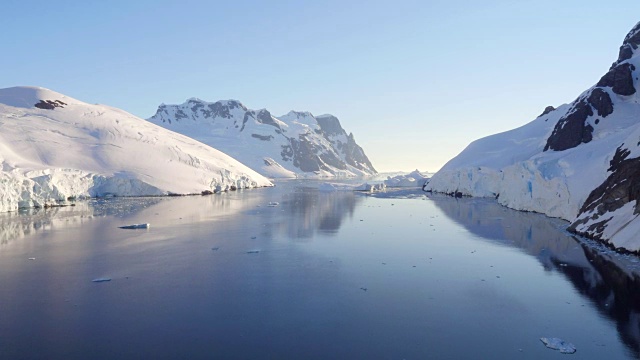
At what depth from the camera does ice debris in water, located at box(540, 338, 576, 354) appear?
9493mm

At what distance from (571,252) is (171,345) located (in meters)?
17.5

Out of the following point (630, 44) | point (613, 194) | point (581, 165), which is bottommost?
point (613, 194)

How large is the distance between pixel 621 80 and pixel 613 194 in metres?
29.4

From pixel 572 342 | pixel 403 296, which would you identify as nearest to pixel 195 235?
pixel 403 296

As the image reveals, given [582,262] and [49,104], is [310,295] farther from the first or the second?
[49,104]

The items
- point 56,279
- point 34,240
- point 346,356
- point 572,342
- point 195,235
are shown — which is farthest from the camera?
point 195,235

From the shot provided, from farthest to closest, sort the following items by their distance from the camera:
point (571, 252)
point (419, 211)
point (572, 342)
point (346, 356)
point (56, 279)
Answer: point (419, 211)
point (571, 252)
point (56, 279)
point (572, 342)
point (346, 356)

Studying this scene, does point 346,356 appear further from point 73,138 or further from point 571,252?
point 73,138

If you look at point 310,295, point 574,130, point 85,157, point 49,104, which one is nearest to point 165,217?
point 310,295

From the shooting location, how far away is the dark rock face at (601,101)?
43125 mm

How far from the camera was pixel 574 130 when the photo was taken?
143 feet

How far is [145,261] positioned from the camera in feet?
59.1

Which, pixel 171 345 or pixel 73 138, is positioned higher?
pixel 73 138

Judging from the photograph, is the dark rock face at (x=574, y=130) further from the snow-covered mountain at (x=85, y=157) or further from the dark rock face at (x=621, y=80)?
the snow-covered mountain at (x=85, y=157)
